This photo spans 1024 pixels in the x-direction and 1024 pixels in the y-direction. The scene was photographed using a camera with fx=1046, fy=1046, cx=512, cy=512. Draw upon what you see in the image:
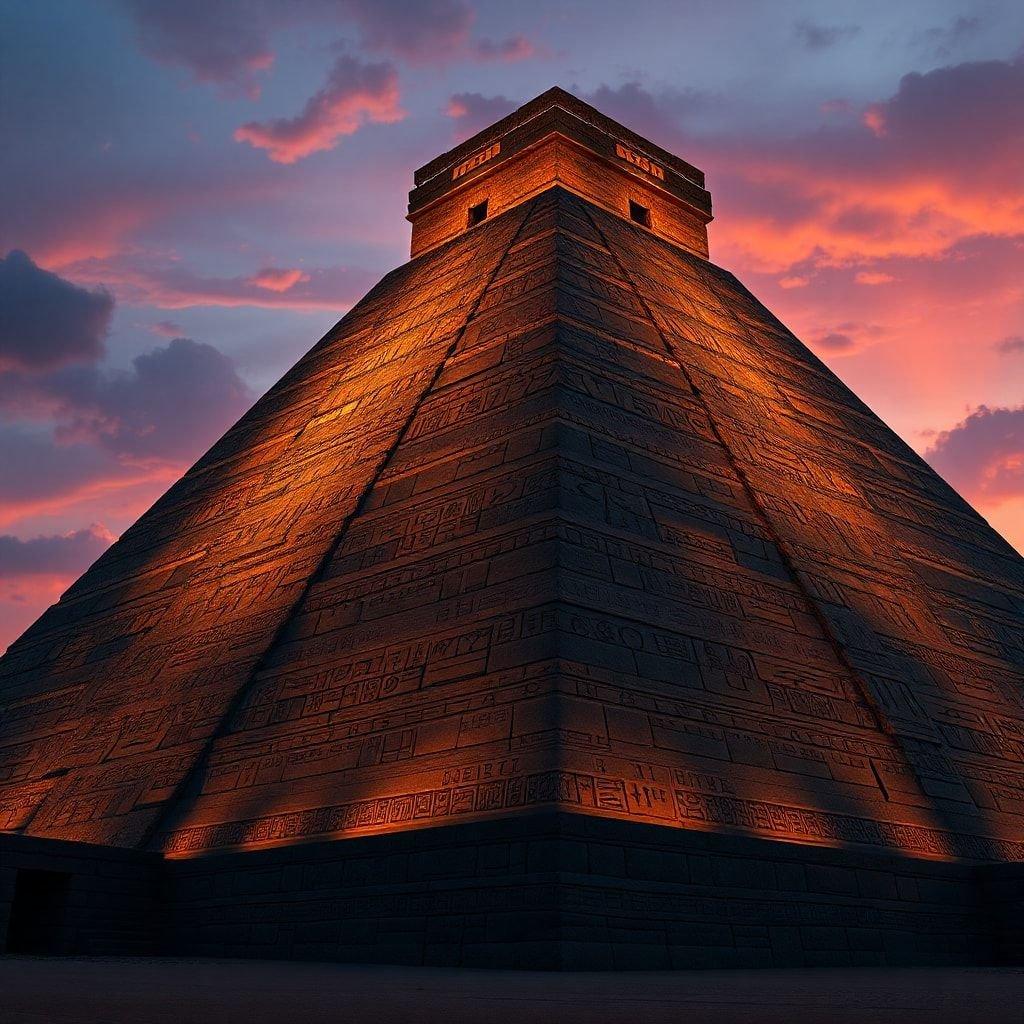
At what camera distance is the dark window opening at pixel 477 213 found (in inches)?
506

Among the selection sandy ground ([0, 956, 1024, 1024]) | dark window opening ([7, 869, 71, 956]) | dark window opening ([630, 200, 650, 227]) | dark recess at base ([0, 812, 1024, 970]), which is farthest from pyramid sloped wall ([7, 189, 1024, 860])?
Answer: dark window opening ([630, 200, 650, 227])

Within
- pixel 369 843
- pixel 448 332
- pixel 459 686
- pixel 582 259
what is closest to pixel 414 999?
pixel 369 843

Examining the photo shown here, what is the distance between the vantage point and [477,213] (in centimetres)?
1294

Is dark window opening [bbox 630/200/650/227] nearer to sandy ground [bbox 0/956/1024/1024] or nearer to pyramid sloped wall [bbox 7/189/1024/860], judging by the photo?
pyramid sloped wall [bbox 7/189/1024/860]

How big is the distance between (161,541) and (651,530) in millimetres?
4868

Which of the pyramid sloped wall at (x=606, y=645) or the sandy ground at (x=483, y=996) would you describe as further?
the pyramid sloped wall at (x=606, y=645)

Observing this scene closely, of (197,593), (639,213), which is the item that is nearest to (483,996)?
(197,593)

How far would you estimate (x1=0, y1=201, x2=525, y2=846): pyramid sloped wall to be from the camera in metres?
6.46

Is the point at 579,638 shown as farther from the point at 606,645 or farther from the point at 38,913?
the point at 38,913

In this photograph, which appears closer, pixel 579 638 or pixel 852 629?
pixel 579 638

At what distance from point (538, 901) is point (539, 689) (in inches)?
38.8

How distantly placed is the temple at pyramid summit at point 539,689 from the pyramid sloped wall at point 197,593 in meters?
0.04

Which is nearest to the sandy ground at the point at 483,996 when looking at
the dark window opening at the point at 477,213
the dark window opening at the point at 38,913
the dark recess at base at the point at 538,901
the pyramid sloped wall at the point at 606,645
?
the dark recess at base at the point at 538,901

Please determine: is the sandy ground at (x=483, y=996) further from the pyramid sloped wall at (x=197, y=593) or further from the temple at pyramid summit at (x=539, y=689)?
the pyramid sloped wall at (x=197, y=593)
